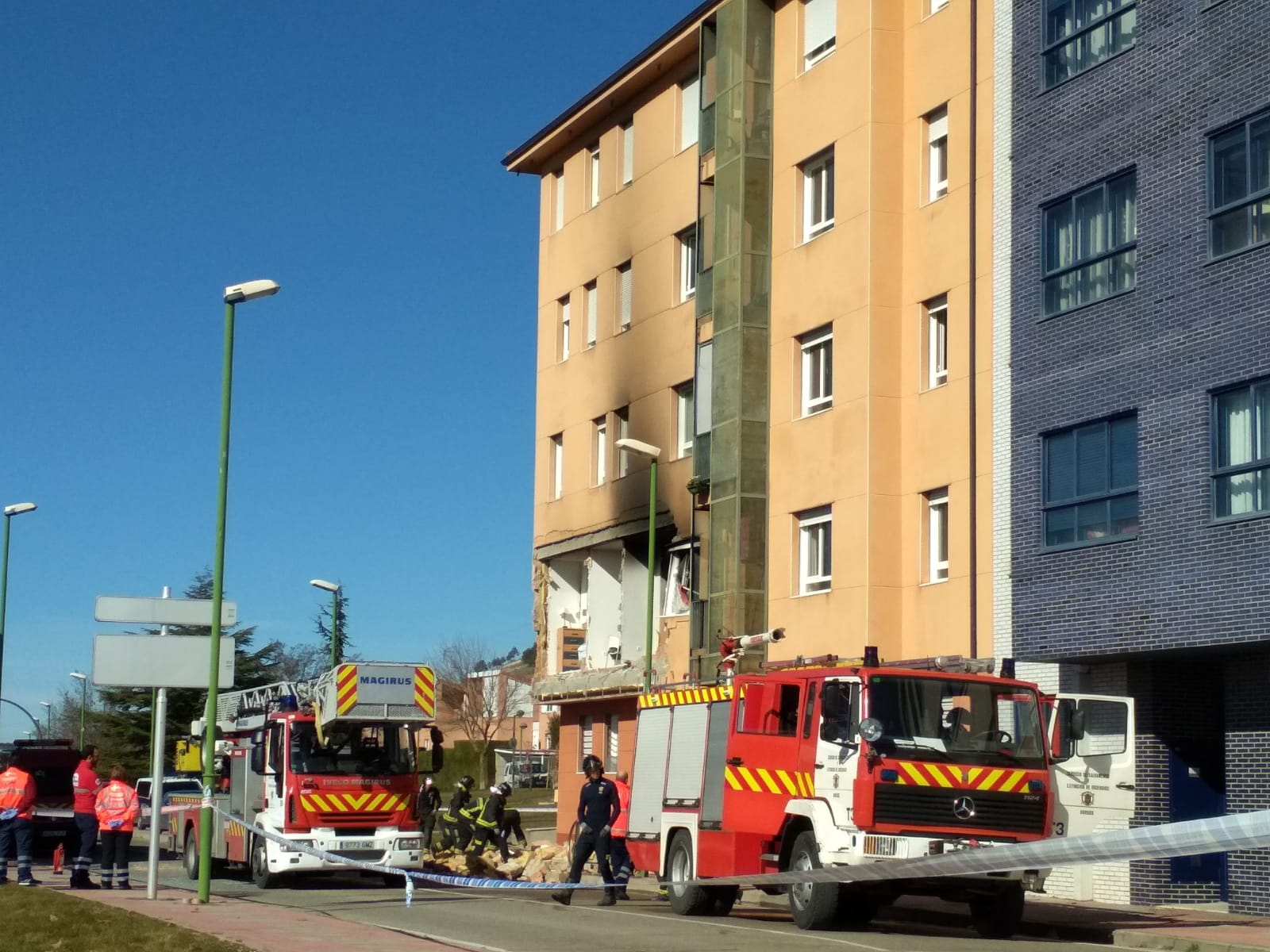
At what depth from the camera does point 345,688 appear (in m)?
24.7

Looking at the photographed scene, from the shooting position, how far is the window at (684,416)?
119 ft

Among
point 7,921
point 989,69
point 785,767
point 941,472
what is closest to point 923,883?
point 785,767

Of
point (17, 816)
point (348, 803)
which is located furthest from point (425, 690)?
point (17, 816)

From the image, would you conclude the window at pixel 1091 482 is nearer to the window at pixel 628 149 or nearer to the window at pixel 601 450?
the window at pixel 601 450

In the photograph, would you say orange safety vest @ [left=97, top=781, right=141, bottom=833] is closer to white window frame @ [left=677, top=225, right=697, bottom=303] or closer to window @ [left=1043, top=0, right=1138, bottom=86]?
window @ [left=1043, top=0, right=1138, bottom=86]

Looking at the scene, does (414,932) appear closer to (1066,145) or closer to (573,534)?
(1066,145)

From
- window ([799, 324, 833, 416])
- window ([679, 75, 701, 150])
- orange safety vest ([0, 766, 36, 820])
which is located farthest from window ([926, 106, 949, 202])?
orange safety vest ([0, 766, 36, 820])

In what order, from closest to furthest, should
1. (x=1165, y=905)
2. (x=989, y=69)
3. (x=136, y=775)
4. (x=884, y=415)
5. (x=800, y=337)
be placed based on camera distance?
(x=1165, y=905)
(x=989, y=69)
(x=884, y=415)
(x=800, y=337)
(x=136, y=775)

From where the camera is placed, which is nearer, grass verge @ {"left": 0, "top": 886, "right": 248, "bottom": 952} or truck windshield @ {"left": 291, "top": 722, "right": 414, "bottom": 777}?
grass verge @ {"left": 0, "top": 886, "right": 248, "bottom": 952}

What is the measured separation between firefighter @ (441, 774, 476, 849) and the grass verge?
1121 cm

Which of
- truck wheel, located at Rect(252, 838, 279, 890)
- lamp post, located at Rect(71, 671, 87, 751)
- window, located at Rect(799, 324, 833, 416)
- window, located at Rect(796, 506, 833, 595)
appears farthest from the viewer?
lamp post, located at Rect(71, 671, 87, 751)

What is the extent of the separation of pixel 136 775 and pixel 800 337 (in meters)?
48.2

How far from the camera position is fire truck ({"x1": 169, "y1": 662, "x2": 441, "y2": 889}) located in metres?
24.9

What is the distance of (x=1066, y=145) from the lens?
81.1 ft
